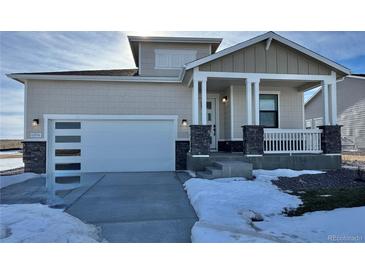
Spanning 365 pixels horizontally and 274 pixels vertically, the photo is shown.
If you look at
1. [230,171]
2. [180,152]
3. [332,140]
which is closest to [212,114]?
[180,152]

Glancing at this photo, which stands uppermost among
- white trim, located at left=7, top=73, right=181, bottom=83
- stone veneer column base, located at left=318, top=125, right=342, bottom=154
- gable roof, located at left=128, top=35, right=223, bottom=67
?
gable roof, located at left=128, top=35, right=223, bottom=67

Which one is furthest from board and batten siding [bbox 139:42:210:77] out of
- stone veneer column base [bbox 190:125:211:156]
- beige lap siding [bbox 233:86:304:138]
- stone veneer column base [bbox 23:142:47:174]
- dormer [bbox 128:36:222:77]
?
stone veneer column base [bbox 23:142:47:174]

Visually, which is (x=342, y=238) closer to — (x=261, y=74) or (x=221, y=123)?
(x=261, y=74)

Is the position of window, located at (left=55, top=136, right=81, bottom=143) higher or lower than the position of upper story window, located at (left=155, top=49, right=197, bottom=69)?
lower

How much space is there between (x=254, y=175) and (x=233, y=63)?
379 cm

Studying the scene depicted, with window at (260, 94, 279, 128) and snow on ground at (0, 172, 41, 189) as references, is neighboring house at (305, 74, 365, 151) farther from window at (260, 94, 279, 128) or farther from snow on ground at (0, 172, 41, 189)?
snow on ground at (0, 172, 41, 189)

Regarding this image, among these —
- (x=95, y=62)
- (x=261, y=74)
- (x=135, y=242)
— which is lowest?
(x=135, y=242)

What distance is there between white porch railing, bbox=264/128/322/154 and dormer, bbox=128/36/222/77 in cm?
498

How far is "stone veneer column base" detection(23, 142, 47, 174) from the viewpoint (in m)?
8.77

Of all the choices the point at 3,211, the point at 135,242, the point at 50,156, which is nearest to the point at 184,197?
the point at 135,242

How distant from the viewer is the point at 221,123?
1029cm

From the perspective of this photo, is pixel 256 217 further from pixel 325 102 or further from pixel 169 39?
pixel 169 39

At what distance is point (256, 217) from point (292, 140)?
551 cm

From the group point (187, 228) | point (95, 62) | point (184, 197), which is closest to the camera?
point (187, 228)
